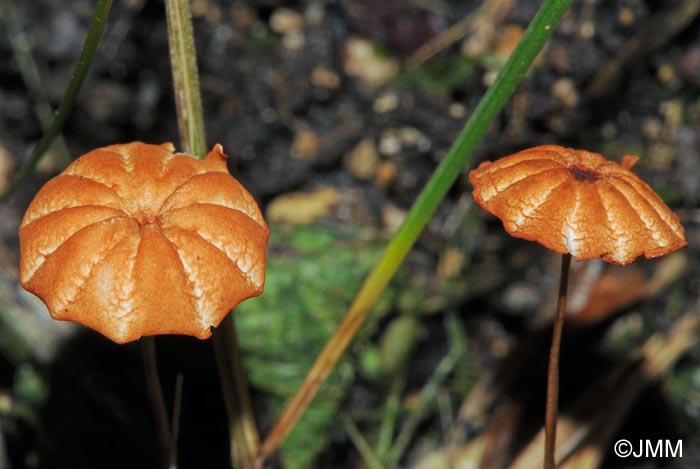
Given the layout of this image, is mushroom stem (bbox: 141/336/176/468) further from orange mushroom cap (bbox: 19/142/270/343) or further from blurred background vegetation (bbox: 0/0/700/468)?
blurred background vegetation (bbox: 0/0/700/468)

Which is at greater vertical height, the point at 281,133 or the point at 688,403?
the point at 281,133

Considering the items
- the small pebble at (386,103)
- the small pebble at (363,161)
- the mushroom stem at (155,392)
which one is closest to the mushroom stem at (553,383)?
the mushroom stem at (155,392)

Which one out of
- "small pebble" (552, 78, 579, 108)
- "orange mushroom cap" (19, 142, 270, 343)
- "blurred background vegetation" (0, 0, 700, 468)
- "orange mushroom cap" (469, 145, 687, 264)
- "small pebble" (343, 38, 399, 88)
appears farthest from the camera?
"small pebble" (343, 38, 399, 88)

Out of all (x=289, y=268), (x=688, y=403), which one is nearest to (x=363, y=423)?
(x=289, y=268)

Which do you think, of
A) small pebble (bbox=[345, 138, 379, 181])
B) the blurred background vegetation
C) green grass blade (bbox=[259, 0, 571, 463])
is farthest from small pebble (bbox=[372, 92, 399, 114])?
green grass blade (bbox=[259, 0, 571, 463])

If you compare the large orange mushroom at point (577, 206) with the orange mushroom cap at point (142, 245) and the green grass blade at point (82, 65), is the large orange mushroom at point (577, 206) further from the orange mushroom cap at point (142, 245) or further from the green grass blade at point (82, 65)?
the green grass blade at point (82, 65)

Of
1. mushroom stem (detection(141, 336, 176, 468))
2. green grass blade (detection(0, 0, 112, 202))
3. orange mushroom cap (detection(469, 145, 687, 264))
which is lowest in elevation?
mushroom stem (detection(141, 336, 176, 468))

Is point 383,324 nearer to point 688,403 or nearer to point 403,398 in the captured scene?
point 403,398
